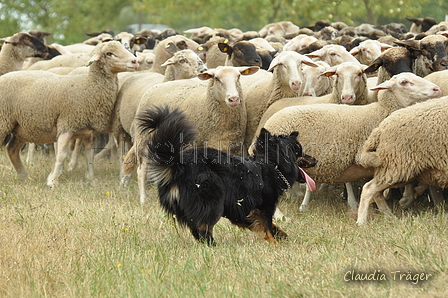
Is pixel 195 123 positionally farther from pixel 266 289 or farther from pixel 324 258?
pixel 266 289

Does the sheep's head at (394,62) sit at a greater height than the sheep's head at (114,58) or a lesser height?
greater

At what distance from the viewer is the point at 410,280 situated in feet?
12.6

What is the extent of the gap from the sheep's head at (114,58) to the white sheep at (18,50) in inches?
91.7

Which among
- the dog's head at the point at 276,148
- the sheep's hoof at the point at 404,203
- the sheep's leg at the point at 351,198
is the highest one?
the dog's head at the point at 276,148

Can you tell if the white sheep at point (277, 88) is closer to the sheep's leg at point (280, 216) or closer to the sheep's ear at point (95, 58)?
the sheep's leg at point (280, 216)

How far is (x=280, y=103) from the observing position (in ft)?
24.3

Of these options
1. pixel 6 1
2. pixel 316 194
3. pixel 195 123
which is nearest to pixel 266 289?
pixel 195 123

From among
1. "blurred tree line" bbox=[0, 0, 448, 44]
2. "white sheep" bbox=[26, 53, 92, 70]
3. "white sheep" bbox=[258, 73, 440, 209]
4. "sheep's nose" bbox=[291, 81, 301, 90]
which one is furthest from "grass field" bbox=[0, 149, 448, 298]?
"blurred tree line" bbox=[0, 0, 448, 44]

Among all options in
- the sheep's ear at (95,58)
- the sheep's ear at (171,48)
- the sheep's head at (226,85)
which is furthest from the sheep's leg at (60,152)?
the sheep's ear at (171,48)

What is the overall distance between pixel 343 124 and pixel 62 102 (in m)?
4.06

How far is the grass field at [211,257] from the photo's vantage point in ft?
12.6

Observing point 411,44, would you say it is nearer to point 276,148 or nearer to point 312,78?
point 312,78

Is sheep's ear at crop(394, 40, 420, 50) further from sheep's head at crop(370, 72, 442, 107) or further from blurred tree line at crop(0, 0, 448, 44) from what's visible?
blurred tree line at crop(0, 0, 448, 44)

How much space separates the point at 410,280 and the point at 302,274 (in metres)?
0.67
